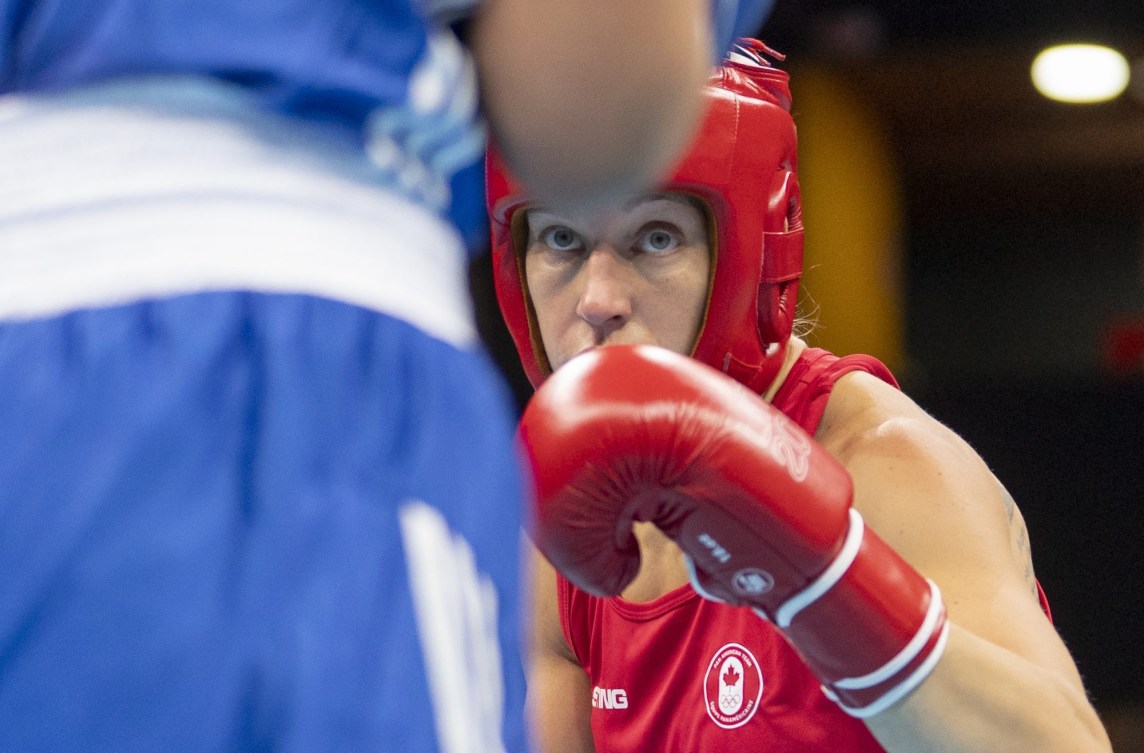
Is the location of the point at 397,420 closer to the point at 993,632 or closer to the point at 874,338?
the point at 993,632

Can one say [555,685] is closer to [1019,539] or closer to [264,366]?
[1019,539]

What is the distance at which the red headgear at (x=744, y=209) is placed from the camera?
173cm

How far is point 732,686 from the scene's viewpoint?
1669mm

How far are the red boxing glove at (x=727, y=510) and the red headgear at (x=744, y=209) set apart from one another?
420 mm

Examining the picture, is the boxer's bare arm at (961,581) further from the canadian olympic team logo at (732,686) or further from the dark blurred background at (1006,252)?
the dark blurred background at (1006,252)

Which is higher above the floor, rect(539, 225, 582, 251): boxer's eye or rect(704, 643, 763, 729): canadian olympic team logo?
rect(539, 225, 582, 251): boxer's eye

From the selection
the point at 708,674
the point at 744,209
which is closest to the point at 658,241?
the point at 744,209

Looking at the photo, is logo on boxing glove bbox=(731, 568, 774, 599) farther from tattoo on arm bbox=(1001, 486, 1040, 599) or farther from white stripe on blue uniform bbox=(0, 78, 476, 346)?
white stripe on blue uniform bbox=(0, 78, 476, 346)

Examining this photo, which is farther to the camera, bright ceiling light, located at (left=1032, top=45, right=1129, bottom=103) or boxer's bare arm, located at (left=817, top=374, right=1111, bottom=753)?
bright ceiling light, located at (left=1032, top=45, right=1129, bottom=103)

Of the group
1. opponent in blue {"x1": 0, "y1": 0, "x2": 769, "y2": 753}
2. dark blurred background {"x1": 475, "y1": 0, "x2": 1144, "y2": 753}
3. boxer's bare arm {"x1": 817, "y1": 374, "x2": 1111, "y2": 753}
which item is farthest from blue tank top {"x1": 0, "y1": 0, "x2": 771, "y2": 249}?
dark blurred background {"x1": 475, "y1": 0, "x2": 1144, "y2": 753}

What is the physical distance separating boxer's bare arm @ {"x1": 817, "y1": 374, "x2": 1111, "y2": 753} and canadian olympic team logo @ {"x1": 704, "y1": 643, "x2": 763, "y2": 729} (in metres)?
0.24

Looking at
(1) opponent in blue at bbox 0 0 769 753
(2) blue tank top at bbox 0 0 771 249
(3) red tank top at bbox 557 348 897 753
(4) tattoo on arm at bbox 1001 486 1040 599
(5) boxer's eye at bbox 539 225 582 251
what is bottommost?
(3) red tank top at bbox 557 348 897 753

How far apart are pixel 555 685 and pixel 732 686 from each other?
0.35 m

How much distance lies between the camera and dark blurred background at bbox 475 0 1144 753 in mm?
4176
